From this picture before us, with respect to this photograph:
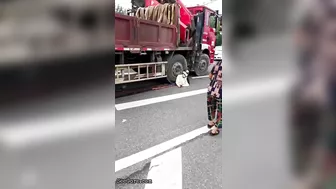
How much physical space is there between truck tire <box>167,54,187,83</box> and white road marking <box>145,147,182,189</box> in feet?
11.4

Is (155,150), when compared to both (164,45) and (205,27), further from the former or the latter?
(205,27)

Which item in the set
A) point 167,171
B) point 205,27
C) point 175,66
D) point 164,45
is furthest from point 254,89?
point 205,27

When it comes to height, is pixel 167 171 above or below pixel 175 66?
below

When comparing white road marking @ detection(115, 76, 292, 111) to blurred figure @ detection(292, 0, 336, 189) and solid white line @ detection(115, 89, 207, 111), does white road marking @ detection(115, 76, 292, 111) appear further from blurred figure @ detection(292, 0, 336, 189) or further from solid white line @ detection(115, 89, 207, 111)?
solid white line @ detection(115, 89, 207, 111)

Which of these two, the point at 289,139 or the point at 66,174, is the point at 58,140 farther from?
the point at 289,139

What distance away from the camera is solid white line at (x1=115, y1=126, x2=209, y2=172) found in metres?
2.18

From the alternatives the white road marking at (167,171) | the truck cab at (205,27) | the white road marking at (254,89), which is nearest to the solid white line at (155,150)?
the white road marking at (167,171)

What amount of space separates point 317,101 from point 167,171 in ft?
5.62

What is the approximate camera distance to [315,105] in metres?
0.40

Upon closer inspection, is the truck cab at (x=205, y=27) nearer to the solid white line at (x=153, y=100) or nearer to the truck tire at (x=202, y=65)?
the truck tire at (x=202, y=65)

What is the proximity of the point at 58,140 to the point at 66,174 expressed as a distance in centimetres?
8

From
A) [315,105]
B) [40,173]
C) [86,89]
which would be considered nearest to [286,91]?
[315,105]

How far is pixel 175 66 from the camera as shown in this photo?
19.5ft

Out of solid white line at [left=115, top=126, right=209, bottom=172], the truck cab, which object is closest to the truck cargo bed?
the truck cab
